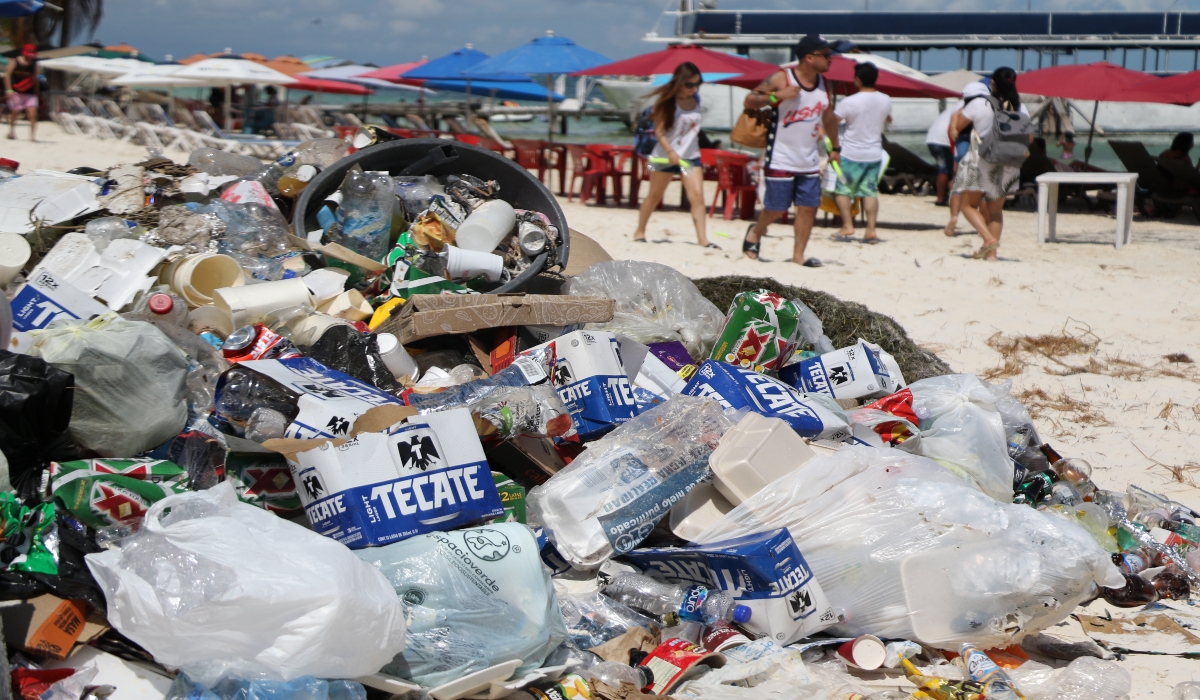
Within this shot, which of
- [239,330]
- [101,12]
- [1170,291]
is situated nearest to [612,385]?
[239,330]

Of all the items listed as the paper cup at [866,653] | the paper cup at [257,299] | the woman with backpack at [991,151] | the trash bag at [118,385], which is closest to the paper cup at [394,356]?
the paper cup at [257,299]

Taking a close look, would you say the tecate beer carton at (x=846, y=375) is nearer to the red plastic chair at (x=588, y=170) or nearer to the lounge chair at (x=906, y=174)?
the red plastic chair at (x=588, y=170)

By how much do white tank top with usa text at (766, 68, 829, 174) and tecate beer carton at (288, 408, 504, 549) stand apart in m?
4.75

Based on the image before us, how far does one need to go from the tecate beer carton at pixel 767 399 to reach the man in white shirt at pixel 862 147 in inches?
239

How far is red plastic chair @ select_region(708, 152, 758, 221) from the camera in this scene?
1002 cm

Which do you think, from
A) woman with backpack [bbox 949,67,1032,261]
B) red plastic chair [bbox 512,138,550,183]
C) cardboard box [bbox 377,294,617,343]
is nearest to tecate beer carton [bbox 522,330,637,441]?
cardboard box [bbox 377,294,617,343]

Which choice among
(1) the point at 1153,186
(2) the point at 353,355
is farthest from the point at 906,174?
(2) the point at 353,355

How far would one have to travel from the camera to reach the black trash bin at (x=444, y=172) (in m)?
4.09

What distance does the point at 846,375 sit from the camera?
3480 mm

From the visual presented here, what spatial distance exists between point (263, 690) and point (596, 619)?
2.87ft

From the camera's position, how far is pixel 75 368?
7.82 ft

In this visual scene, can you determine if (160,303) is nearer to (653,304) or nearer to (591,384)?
(591,384)

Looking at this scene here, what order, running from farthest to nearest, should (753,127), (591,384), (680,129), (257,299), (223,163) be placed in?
(680,129) < (753,127) < (223,163) < (257,299) < (591,384)

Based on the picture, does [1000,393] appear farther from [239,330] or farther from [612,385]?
[239,330]
